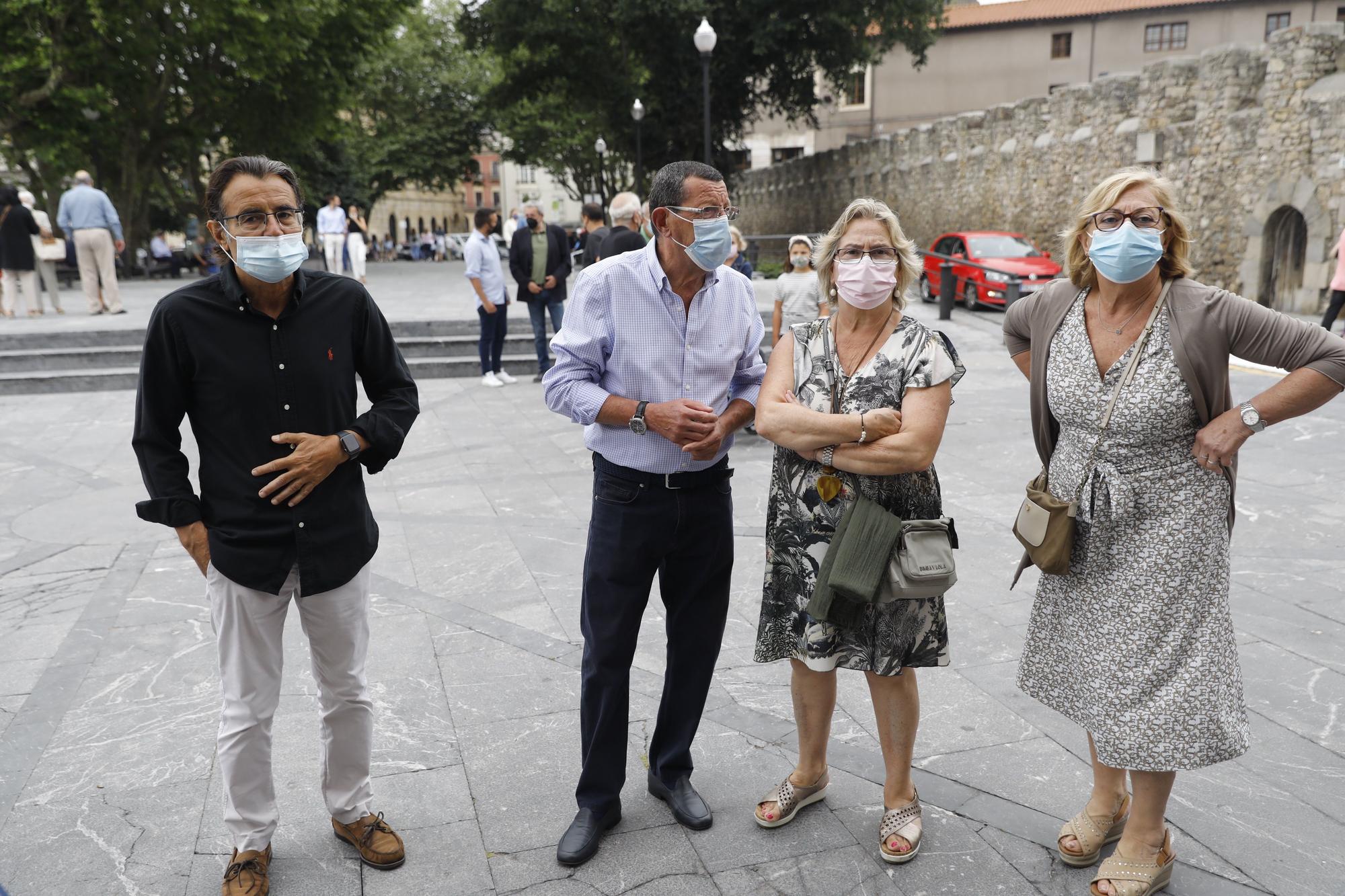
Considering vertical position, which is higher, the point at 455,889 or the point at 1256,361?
the point at 1256,361

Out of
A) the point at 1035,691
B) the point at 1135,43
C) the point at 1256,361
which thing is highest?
the point at 1135,43

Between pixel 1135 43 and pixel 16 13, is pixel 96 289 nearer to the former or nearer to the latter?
pixel 16 13

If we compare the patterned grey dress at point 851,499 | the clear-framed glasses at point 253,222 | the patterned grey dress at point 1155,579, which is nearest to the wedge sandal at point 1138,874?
the patterned grey dress at point 1155,579

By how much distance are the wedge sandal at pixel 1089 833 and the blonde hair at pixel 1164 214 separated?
1.47 meters

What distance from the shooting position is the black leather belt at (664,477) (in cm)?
277

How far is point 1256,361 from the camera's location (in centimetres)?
251

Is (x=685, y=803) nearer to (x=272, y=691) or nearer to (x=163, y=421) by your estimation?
(x=272, y=691)

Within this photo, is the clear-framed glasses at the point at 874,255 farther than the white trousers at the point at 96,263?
No

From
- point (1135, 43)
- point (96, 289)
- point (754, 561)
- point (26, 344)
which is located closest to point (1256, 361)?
point (754, 561)

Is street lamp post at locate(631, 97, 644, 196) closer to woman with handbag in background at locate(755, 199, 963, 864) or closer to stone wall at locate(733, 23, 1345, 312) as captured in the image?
stone wall at locate(733, 23, 1345, 312)

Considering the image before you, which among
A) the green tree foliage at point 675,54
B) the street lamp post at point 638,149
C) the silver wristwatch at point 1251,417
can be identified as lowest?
the silver wristwatch at point 1251,417

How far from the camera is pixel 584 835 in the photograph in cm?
284

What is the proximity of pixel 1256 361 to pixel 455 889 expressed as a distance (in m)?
2.49

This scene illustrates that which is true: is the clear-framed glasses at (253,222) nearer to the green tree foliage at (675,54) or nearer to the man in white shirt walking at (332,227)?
the man in white shirt walking at (332,227)
